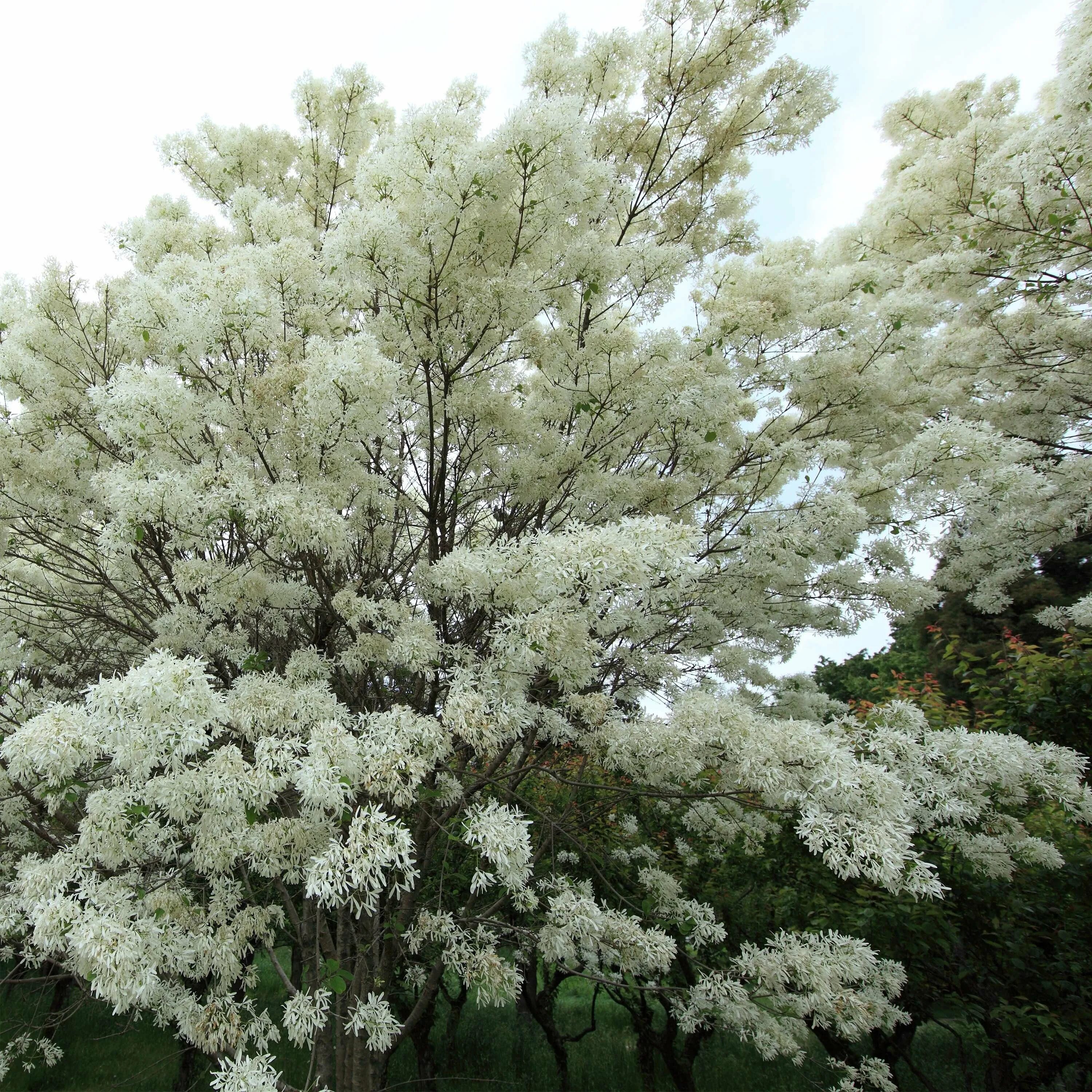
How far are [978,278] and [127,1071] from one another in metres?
13.3

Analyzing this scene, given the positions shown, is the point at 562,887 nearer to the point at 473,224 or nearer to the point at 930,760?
the point at 930,760

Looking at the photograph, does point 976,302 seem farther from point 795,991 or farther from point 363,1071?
point 363,1071

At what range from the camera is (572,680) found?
116 inches

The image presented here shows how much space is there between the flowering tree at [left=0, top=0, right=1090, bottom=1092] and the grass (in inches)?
113

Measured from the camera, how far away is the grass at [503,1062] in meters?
7.02

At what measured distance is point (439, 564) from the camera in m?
3.18

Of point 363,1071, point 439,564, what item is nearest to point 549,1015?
point 363,1071

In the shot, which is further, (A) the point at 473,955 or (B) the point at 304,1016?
(A) the point at 473,955

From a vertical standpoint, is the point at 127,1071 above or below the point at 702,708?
below

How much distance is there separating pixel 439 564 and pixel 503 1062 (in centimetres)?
766

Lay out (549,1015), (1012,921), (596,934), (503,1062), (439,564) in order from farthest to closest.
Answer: (503,1062), (549,1015), (1012,921), (596,934), (439,564)

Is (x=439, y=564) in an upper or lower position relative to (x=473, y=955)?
upper

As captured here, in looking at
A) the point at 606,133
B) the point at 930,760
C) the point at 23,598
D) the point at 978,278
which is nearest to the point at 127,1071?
the point at 23,598

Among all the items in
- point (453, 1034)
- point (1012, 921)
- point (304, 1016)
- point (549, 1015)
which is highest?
point (1012, 921)
